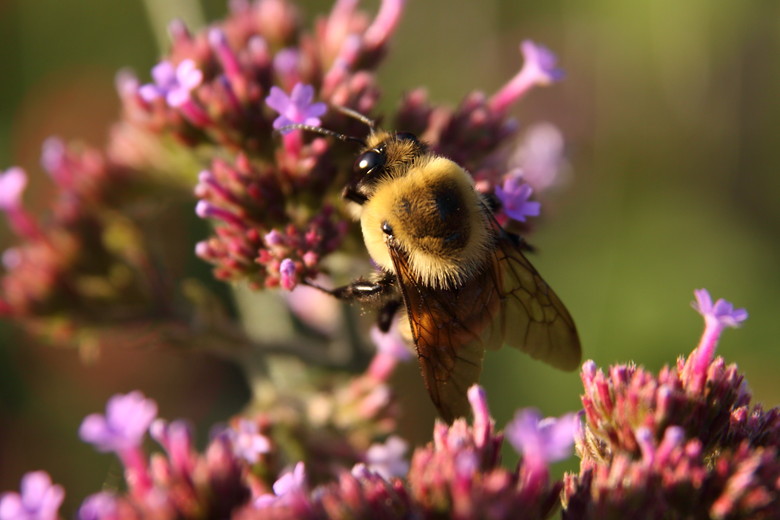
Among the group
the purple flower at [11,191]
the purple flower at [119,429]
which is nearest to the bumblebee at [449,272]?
the purple flower at [119,429]

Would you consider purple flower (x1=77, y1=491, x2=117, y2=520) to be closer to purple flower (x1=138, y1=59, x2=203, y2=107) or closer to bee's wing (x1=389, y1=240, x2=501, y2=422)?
bee's wing (x1=389, y1=240, x2=501, y2=422)

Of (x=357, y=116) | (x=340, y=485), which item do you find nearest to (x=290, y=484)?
(x=340, y=485)

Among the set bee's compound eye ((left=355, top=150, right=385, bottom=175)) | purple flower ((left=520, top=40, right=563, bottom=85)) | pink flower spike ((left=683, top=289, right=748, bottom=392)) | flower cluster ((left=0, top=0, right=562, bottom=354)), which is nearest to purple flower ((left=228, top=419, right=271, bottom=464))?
flower cluster ((left=0, top=0, right=562, bottom=354))

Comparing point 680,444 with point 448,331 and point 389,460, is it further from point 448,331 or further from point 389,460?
point 389,460

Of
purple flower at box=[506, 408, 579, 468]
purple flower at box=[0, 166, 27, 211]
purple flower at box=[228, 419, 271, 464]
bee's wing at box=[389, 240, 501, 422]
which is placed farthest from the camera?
purple flower at box=[0, 166, 27, 211]

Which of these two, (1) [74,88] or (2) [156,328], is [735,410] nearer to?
(2) [156,328]

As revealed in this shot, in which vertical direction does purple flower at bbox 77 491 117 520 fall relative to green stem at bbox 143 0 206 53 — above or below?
below

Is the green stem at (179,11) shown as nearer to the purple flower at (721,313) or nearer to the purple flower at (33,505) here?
the purple flower at (33,505)
